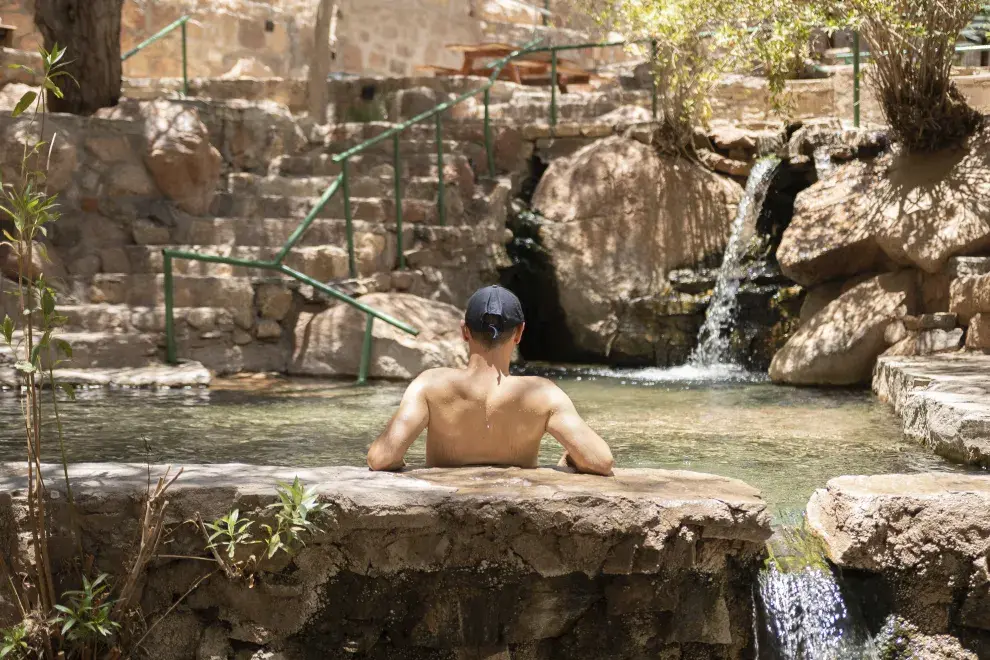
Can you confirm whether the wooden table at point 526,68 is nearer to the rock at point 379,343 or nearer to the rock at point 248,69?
the rock at point 248,69

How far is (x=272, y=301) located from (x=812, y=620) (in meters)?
6.24

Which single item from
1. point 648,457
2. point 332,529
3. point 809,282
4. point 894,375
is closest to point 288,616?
point 332,529

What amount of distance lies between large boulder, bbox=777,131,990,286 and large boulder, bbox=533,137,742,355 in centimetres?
134

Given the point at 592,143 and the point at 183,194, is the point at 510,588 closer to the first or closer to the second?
the point at 183,194

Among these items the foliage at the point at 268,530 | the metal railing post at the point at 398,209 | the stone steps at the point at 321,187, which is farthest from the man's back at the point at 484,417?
the stone steps at the point at 321,187

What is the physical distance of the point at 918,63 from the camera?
909 cm

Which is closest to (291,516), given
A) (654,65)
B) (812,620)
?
(812,620)

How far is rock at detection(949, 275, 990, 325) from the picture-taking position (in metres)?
7.89

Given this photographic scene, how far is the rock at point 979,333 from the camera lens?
25.9 feet

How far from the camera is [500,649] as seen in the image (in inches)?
130

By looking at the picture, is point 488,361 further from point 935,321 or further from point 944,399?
point 935,321

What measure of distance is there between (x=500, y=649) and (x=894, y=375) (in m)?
4.80

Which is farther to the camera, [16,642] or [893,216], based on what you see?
[893,216]

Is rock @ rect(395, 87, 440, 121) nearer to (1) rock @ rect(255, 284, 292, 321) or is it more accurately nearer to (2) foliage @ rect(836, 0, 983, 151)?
(1) rock @ rect(255, 284, 292, 321)
